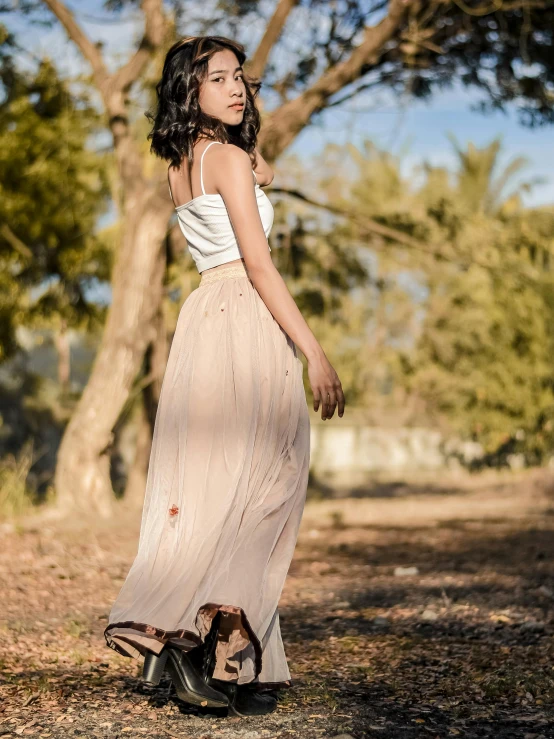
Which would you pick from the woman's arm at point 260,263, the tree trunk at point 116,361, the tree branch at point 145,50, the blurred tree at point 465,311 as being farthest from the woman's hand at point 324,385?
the blurred tree at point 465,311

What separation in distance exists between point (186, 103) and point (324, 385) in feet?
3.14

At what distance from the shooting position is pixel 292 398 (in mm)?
2959

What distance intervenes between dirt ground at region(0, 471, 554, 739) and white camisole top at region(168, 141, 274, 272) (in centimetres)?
137

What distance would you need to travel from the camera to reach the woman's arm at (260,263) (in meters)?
2.76

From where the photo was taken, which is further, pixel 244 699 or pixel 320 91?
pixel 320 91

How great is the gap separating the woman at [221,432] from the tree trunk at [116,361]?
Answer: 257 inches

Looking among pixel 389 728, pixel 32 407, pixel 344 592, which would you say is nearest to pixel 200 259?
pixel 389 728

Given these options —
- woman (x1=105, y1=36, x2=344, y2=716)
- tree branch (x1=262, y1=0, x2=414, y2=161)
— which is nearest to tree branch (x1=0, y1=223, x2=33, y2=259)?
tree branch (x1=262, y1=0, x2=414, y2=161)

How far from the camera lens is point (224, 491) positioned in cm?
283

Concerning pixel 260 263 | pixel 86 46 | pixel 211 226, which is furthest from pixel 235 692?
pixel 86 46

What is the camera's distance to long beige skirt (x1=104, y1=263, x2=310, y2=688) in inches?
106

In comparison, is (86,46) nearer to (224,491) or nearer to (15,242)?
(15,242)

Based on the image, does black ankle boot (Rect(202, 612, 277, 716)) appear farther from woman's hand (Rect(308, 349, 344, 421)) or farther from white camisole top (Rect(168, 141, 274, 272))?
white camisole top (Rect(168, 141, 274, 272))

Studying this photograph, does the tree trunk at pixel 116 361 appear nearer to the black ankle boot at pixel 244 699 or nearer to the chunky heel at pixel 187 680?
the black ankle boot at pixel 244 699
